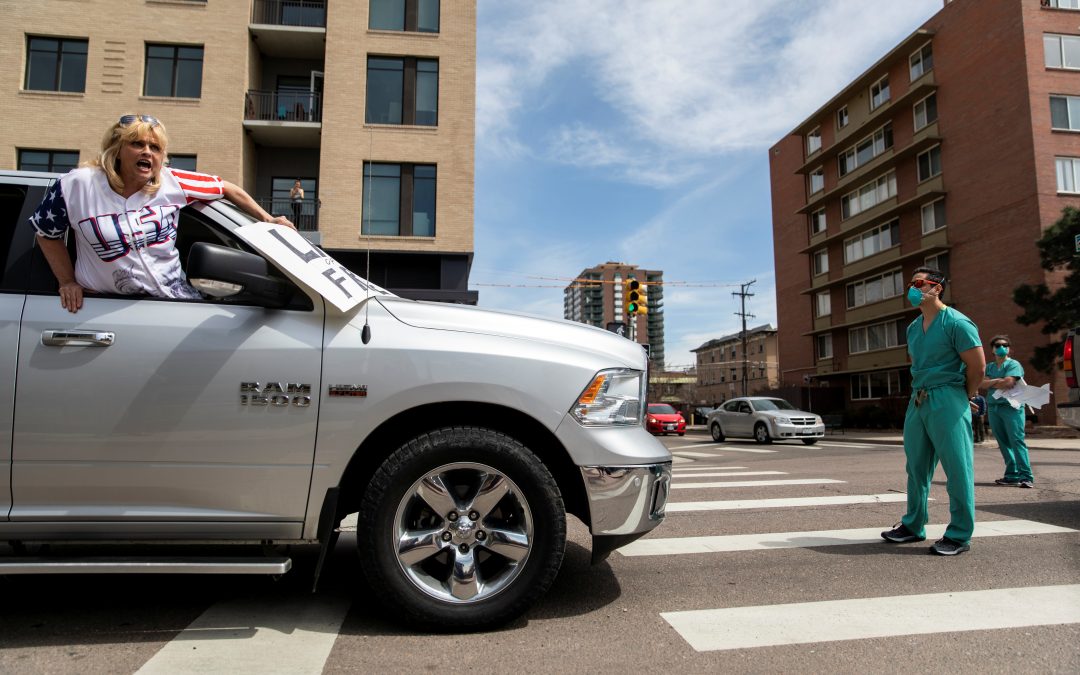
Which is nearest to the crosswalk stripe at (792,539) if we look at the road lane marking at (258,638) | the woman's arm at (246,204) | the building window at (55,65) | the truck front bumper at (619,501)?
the truck front bumper at (619,501)

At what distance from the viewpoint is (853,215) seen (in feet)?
135

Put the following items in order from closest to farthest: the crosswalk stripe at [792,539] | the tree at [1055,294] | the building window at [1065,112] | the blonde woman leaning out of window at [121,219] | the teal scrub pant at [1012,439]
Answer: the blonde woman leaning out of window at [121,219]
the crosswalk stripe at [792,539]
the teal scrub pant at [1012,439]
the tree at [1055,294]
the building window at [1065,112]

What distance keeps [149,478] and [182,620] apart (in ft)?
2.45

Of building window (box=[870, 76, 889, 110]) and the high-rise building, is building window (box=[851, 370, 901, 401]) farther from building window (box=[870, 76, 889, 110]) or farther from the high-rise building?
building window (box=[870, 76, 889, 110])

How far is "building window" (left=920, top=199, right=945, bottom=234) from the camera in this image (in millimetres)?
34406

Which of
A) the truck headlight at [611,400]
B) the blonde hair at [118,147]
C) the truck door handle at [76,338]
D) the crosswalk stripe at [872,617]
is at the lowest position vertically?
the crosswalk stripe at [872,617]

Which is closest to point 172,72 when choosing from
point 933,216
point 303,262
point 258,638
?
point 303,262

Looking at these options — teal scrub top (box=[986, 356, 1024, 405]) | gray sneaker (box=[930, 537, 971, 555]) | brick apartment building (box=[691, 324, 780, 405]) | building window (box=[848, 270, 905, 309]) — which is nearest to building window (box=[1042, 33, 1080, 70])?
building window (box=[848, 270, 905, 309])

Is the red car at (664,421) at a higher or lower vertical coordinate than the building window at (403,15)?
lower

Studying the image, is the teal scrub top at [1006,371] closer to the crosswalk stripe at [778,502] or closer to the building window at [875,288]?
the crosswalk stripe at [778,502]

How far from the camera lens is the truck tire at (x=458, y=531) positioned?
2.80 metres

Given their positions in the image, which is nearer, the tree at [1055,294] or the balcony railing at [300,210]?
the balcony railing at [300,210]

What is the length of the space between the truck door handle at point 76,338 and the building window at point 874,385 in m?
41.2

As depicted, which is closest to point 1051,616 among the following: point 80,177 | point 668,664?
point 668,664
